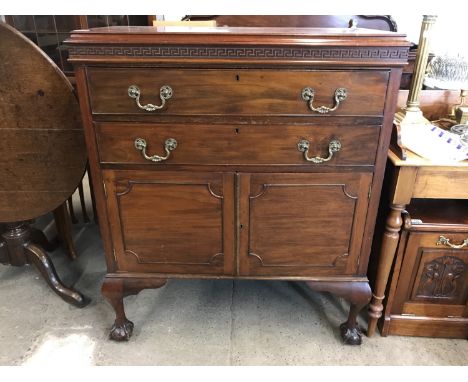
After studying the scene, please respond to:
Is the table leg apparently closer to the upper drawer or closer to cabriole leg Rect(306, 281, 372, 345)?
cabriole leg Rect(306, 281, 372, 345)

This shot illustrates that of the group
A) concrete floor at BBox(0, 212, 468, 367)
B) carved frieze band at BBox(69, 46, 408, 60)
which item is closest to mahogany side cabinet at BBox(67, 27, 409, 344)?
carved frieze band at BBox(69, 46, 408, 60)

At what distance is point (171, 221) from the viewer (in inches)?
52.2

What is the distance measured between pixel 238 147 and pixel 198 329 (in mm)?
826

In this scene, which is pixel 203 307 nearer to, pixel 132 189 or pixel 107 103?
pixel 132 189

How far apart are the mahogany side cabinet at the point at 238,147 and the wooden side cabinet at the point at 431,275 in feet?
0.60

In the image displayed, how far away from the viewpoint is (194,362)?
1455mm

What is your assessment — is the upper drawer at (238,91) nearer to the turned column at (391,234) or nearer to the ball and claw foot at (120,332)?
the turned column at (391,234)

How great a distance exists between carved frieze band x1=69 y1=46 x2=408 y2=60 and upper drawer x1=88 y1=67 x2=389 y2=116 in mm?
41

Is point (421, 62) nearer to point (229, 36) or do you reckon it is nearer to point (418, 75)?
point (418, 75)

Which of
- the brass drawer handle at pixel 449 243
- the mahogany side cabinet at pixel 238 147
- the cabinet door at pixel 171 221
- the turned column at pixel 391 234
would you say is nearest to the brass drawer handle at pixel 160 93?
the mahogany side cabinet at pixel 238 147

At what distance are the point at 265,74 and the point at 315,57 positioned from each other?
142 mm

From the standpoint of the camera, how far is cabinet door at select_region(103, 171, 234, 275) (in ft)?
4.13

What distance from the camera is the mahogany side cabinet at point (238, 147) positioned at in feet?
3.54

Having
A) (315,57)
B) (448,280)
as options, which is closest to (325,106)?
(315,57)
